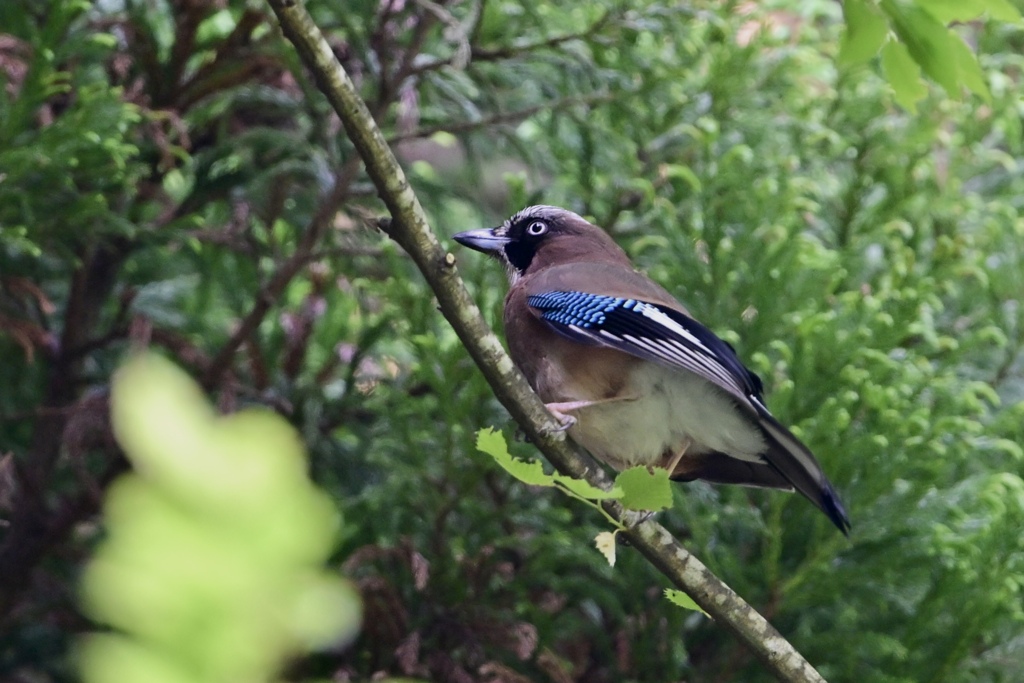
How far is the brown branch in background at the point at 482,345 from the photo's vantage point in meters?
1.84

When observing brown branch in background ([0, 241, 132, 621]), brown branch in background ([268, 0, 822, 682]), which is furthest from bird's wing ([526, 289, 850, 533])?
brown branch in background ([0, 241, 132, 621])

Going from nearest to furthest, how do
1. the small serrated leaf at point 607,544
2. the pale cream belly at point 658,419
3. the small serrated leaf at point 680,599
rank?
1. the small serrated leaf at point 607,544
2. the small serrated leaf at point 680,599
3. the pale cream belly at point 658,419

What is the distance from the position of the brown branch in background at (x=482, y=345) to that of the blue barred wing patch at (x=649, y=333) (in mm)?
411

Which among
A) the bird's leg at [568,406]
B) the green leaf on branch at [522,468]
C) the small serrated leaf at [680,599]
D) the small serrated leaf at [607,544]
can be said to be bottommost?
the bird's leg at [568,406]

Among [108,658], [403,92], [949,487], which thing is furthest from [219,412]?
[108,658]

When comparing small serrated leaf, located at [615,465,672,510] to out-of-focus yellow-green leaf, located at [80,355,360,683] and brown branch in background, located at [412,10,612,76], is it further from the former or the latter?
brown branch in background, located at [412,10,612,76]

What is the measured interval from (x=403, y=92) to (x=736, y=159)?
1148mm

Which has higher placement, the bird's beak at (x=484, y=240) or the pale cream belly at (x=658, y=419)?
the bird's beak at (x=484, y=240)

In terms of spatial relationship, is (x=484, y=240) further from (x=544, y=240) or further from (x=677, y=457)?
(x=677, y=457)

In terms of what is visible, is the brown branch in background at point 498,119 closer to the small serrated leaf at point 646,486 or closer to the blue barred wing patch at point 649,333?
the blue barred wing patch at point 649,333

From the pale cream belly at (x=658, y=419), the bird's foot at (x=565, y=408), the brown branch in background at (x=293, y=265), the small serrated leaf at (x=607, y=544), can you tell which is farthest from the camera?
the brown branch in background at (x=293, y=265)

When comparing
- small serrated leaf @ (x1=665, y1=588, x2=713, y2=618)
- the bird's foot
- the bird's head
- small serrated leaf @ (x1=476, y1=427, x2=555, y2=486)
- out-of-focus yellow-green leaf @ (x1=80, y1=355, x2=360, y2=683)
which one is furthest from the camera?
the bird's head

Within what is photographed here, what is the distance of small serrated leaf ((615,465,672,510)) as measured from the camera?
66.1 inches

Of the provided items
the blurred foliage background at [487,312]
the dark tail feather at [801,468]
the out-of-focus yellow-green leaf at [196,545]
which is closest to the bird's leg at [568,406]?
the dark tail feather at [801,468]
